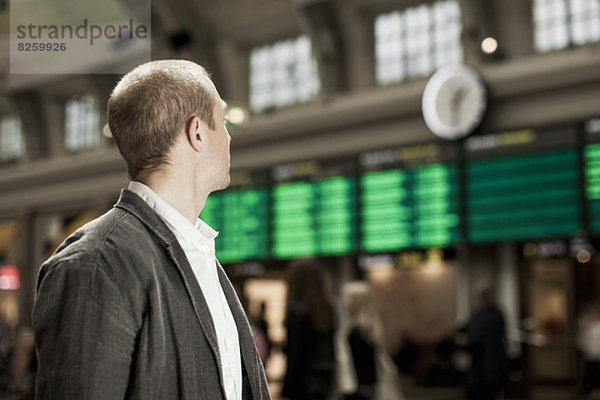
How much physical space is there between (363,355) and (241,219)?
6.58 metres

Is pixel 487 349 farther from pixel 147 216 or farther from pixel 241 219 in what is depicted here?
pixel 147 216

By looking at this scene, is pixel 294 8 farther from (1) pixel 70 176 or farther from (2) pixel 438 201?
(1) pixel 70 176

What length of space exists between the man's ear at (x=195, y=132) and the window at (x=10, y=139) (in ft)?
56.8

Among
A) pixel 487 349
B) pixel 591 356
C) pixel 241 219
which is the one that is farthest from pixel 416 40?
pixel 487 349

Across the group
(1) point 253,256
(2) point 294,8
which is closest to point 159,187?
(1) point 253,256

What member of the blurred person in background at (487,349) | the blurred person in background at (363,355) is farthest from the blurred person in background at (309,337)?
the blurred person in background at (487,349)

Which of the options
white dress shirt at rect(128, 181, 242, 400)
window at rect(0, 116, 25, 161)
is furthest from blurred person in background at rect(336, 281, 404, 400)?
window at rect(0, 116, 25, 161)

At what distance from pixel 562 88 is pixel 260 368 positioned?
9084 millimetres

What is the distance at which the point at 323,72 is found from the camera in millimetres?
12039

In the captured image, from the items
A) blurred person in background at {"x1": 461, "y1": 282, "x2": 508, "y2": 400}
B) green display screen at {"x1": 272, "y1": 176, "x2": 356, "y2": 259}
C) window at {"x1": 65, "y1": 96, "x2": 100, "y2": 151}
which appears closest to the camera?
blurred person in background at {"x1": 461, "y1": 282, "x2": 508, "y2": 400}

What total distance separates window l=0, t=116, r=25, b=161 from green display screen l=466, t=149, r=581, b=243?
11.9m

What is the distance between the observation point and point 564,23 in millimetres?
10188

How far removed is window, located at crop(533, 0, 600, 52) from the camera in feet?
32.7

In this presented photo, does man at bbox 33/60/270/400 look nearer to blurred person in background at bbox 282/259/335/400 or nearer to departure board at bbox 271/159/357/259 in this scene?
blurred person in background at bbox 282/259/335/400
